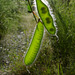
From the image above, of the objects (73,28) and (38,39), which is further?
(73,28)

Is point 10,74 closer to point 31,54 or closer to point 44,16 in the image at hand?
point 31,54

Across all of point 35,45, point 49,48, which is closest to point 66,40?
point 49,48

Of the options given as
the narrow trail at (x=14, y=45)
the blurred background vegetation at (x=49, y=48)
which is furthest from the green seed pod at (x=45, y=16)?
the narrow trail at (x=14, y=45)

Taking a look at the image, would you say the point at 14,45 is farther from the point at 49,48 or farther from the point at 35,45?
the point at 35,45

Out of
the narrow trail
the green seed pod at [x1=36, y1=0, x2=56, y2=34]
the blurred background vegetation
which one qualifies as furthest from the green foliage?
the green seed pod at [x1=36, y1=0, x2=56, y2=34]

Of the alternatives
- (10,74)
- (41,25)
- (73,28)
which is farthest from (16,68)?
(41,25)

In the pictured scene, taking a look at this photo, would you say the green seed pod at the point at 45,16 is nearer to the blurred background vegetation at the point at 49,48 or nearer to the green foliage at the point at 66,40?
the blurred background vegetation at the point at 49,48

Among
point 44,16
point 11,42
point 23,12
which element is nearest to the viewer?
point 44,16

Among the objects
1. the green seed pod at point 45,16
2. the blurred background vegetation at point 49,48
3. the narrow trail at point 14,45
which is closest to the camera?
the green seed pod at point 45,16
